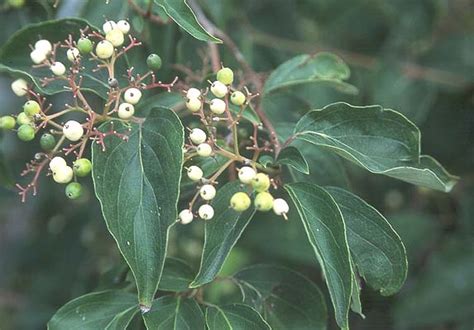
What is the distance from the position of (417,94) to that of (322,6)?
0.46 metres

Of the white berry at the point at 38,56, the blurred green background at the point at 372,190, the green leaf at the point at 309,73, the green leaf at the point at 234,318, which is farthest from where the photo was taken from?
the blurred green background at the point at 372,190

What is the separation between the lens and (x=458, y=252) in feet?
6.94

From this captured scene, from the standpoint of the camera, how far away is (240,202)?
3.83 ft

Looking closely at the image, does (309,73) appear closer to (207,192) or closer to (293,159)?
(293,159)

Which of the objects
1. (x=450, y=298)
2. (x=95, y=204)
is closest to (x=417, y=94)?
(x=450, y=298)

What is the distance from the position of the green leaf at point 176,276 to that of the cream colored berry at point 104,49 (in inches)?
15.4

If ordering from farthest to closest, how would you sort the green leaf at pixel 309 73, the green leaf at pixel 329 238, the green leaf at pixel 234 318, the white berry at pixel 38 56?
the green leaf at pixel 309 73, the white berry at pixel 38 56, the green leaf at pixel 234 318, the green leaf at pixel 329 238

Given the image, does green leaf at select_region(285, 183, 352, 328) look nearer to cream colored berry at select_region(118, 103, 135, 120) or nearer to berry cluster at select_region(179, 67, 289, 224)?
berry cluster at select_region(179, 67, 289, 224)

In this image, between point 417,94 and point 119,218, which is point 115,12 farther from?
point 417,94

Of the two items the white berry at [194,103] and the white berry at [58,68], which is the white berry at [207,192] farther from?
the white berry at [58,68]

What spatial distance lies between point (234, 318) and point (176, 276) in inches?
6.1

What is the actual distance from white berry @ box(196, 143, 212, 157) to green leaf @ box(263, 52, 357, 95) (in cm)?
40

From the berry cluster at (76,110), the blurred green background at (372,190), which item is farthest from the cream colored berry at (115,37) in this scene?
the blurred green background at (372,190)

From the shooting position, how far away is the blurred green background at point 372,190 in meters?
2.12
